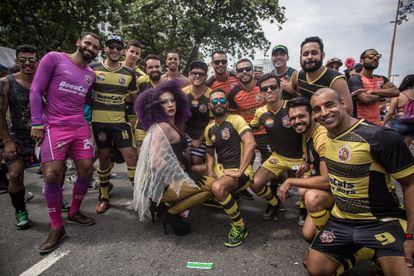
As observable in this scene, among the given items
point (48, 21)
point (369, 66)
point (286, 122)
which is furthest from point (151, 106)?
point (48, 21)

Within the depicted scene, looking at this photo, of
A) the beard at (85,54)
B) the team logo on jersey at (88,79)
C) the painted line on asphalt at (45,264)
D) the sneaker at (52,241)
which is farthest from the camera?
the team logo on jersey at (88,79)

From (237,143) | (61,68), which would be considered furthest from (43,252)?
(237,143)

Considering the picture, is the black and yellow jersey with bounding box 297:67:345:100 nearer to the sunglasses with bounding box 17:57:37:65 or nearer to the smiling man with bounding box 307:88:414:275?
the smiling man with bounding box 307:88:414:275

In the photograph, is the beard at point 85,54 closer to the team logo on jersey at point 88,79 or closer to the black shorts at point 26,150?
the team logo on jersey at point 88,79

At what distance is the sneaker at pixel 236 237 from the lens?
3141 millimetres

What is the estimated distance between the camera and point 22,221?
12.1 feet

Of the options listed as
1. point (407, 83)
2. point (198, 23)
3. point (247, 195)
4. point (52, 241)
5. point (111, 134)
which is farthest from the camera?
point (198, 23)

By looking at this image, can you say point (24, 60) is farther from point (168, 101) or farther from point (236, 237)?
point (236, 237)

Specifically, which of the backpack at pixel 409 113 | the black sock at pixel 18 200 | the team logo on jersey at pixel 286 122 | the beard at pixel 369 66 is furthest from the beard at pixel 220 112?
the backpack at pixel 409 113

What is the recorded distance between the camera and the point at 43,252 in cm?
304

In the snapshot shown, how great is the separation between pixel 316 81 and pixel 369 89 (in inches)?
67.8

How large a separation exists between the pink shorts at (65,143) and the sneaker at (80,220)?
37.8 inches

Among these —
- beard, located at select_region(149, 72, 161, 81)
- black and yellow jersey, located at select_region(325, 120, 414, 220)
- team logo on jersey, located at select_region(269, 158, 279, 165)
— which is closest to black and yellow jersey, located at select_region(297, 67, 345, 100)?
team logo on jersey, located at select_region(269, 158, 279, 165)

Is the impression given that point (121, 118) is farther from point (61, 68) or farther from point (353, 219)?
point (353, 219)
